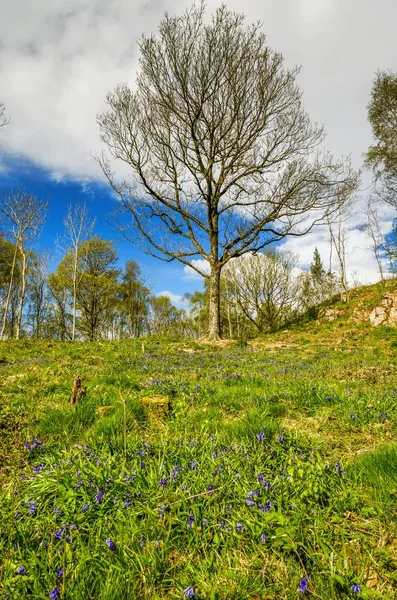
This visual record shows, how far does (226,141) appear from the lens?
1709cm

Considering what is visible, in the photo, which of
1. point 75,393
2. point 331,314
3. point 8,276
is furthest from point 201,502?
point 8,276

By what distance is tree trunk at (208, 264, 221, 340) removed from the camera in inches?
674

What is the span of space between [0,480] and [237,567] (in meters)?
2.22

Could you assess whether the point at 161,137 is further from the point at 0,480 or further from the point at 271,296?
the point at 271,296

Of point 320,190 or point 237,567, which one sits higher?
point 320,190

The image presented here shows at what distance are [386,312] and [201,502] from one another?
62.8ft

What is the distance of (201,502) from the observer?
2209 mm

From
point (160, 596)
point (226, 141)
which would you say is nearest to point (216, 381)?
point (160, 596)

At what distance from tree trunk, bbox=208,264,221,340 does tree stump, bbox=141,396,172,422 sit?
12.7 m

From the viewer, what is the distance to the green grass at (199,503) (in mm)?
1629

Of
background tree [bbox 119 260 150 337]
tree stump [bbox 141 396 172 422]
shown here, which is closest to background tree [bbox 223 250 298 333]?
background tree [bbox 119 260 150 337]

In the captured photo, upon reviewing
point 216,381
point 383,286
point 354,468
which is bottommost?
point 354,468

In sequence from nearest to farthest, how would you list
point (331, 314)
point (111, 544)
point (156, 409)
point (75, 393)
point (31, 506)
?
point (111, 544) → point (31, 506) → point (156, 409) → point (75, 393) → point (331, 314)

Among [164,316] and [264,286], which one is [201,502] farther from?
[164,316]
